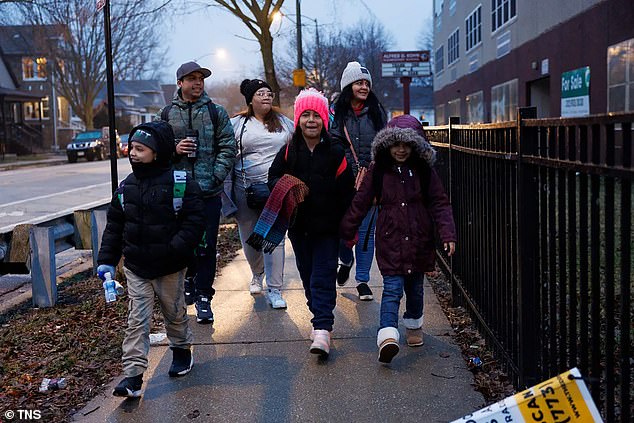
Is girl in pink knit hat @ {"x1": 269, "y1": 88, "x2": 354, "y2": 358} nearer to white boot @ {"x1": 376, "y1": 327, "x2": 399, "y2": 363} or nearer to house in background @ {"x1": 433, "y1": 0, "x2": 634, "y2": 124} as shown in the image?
white boot @ {"x1": 376, "y1": 327, "x2": 399, "y2": 363}

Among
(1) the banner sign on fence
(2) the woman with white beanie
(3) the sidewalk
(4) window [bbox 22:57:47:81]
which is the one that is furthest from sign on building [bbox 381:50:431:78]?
(4) window [bbox 22:57:47:81]

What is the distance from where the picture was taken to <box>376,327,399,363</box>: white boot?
473 centimetres

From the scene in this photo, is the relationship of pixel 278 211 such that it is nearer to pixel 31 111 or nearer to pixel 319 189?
pixel 319 189

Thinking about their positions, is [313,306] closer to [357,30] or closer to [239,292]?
[239,292]

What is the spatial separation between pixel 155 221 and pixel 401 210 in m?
1.62

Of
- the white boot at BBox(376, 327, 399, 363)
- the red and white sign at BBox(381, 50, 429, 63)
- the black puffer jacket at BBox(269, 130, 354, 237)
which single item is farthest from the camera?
the red and white sign at BBox(381, 50, 429, 63)

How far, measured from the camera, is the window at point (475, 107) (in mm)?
33281

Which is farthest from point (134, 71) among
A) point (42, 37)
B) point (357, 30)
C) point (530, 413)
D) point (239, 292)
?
point (530, 413)

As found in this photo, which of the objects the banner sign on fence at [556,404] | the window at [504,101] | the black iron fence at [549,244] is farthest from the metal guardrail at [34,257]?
the window at [504,101]

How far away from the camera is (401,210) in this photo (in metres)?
4.95

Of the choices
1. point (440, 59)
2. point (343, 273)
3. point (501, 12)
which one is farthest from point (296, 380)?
point (440, 59)

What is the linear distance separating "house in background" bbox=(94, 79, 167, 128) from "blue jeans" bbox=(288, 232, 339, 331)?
82043 millimetres

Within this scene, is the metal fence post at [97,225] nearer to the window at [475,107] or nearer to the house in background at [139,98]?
the window at [475,107]

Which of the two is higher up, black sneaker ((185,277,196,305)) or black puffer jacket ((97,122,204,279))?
black puffer jacket ((97,122,204,279))
